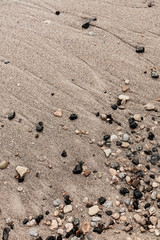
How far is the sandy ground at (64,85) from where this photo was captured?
131 inches

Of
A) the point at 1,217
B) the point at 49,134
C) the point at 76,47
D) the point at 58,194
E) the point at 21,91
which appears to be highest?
the point at 76,47

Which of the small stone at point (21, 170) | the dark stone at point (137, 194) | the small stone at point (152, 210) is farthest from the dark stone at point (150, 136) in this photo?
the small stone at point (21, 170)

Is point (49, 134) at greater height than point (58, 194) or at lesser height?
greater

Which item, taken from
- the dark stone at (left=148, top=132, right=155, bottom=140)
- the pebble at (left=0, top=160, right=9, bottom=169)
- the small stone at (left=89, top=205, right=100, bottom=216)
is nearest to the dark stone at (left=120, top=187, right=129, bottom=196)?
the small stone at (left=89, top=205, right=100, bottom=216)

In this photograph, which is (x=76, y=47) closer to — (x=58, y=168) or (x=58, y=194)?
(x=58, y=168)

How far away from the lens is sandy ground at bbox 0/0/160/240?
10.9ft

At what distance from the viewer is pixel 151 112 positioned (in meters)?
3.83

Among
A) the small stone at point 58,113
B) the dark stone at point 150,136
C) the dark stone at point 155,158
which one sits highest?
the small stone at point 58,113

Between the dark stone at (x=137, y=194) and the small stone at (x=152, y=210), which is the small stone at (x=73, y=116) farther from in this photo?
the small stone at (x=152, y=210)

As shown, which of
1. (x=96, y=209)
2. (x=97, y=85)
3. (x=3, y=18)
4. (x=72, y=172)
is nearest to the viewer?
(x=96, y=209)

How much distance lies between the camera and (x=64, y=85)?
4133 millimetres

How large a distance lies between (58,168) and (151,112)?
149 cm

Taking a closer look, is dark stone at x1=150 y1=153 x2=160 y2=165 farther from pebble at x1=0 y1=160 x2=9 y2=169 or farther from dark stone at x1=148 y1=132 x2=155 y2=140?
pebble at x1=0 y1=160 x2=9 y2=169

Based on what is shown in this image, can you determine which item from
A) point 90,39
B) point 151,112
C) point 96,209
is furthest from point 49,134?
point 90,39
